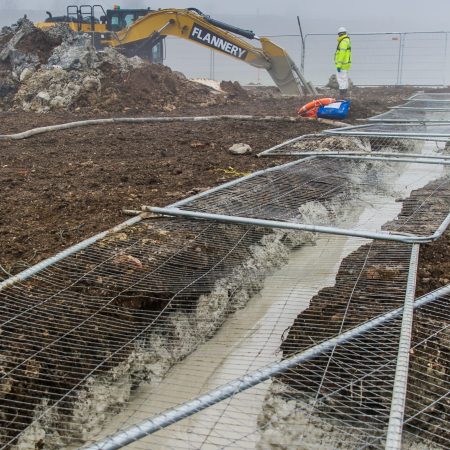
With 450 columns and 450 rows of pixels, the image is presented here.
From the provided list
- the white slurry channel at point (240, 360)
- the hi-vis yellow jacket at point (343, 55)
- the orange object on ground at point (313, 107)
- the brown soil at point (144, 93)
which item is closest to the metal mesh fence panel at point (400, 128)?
the orange object on ground at point (313, 107)

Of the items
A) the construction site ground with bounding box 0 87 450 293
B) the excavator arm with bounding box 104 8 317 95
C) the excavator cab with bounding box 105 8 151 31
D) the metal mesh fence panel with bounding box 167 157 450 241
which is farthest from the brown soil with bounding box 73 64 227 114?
the metal mesh fence panel with bounding box 167 157 450 241

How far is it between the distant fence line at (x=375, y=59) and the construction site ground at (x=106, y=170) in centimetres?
1012

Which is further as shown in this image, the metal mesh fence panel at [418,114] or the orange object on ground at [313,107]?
the metal mesh fence panel at [418,114]

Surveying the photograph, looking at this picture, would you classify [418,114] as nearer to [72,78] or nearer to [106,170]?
[72,78]

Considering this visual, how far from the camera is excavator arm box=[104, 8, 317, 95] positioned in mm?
14906

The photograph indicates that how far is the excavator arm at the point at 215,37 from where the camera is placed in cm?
1491

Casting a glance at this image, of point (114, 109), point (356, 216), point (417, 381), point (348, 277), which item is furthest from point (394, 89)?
point (417, 381)

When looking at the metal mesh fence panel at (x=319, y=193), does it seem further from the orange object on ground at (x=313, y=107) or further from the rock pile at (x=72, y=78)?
the rock pile at (x=72, y=78)

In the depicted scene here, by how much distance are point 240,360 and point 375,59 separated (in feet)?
67.8

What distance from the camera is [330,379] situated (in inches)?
130

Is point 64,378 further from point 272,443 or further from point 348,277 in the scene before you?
point 348,277

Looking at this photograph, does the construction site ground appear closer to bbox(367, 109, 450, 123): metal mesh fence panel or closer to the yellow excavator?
bbox(367, 109, 450, 123): metal mesh fence panel

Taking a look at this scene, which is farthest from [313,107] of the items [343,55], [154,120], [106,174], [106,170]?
[106,174]

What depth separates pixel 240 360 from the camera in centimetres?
389
